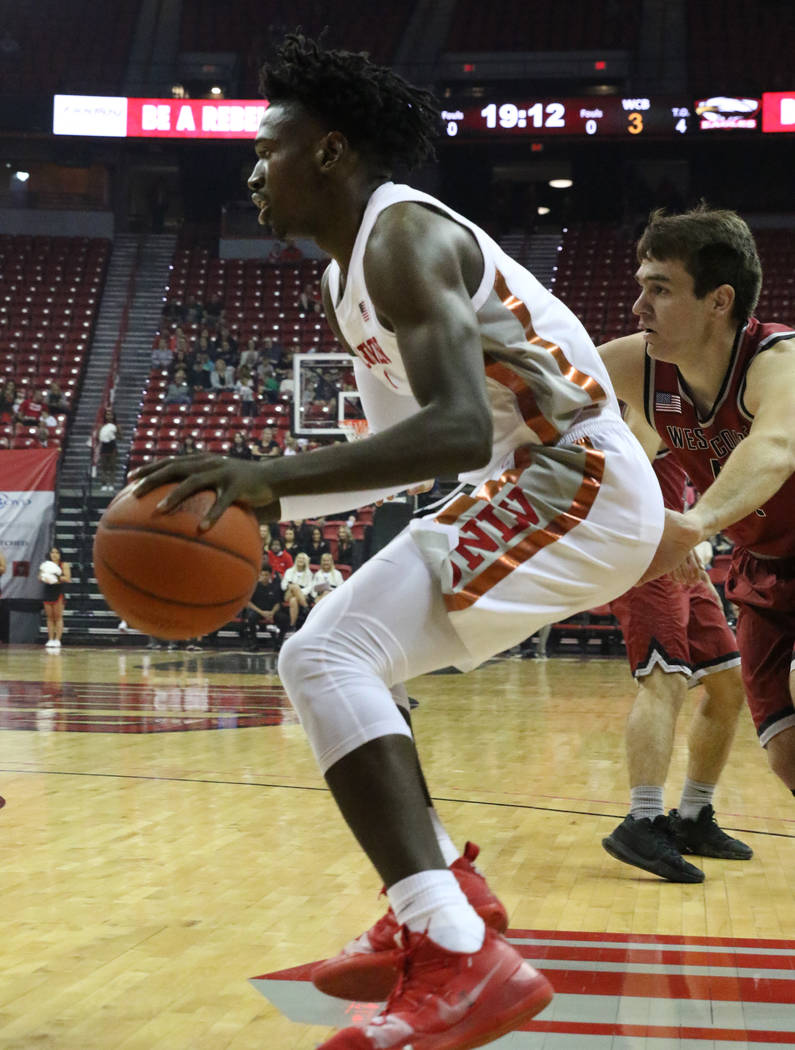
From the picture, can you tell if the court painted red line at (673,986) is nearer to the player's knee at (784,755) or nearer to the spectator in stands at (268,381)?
the player's knee at (784,755)

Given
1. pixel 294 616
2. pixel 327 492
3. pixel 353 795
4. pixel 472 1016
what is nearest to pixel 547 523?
pixel 327 492

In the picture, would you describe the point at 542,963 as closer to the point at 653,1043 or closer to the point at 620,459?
the point at 653,1043

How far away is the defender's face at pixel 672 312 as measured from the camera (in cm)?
303

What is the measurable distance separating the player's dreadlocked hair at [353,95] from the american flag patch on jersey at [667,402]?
123 cm

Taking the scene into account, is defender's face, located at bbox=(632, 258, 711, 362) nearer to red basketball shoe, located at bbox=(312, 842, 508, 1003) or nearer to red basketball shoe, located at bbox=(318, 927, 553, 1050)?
red basketball shoe, located at bbox=(312, 842, 508, 1003)

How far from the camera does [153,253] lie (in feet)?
74.4

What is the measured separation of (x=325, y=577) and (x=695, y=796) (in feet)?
31.8

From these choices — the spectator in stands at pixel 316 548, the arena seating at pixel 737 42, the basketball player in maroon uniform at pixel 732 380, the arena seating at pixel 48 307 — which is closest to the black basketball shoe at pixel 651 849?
the basketball player in maroon uniform at pixel 732 380

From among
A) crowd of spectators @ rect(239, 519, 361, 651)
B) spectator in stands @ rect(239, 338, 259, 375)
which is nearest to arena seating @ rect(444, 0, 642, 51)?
spectator in stands @ rect(239, 338, 259, 375)

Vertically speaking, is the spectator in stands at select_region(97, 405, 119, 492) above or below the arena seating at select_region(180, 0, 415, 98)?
below

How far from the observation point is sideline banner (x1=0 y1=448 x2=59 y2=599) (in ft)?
50.8

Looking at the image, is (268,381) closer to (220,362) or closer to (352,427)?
(220,362)

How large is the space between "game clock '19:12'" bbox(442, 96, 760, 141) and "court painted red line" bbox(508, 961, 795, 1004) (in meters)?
19.7

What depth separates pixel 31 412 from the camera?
1800 cm
